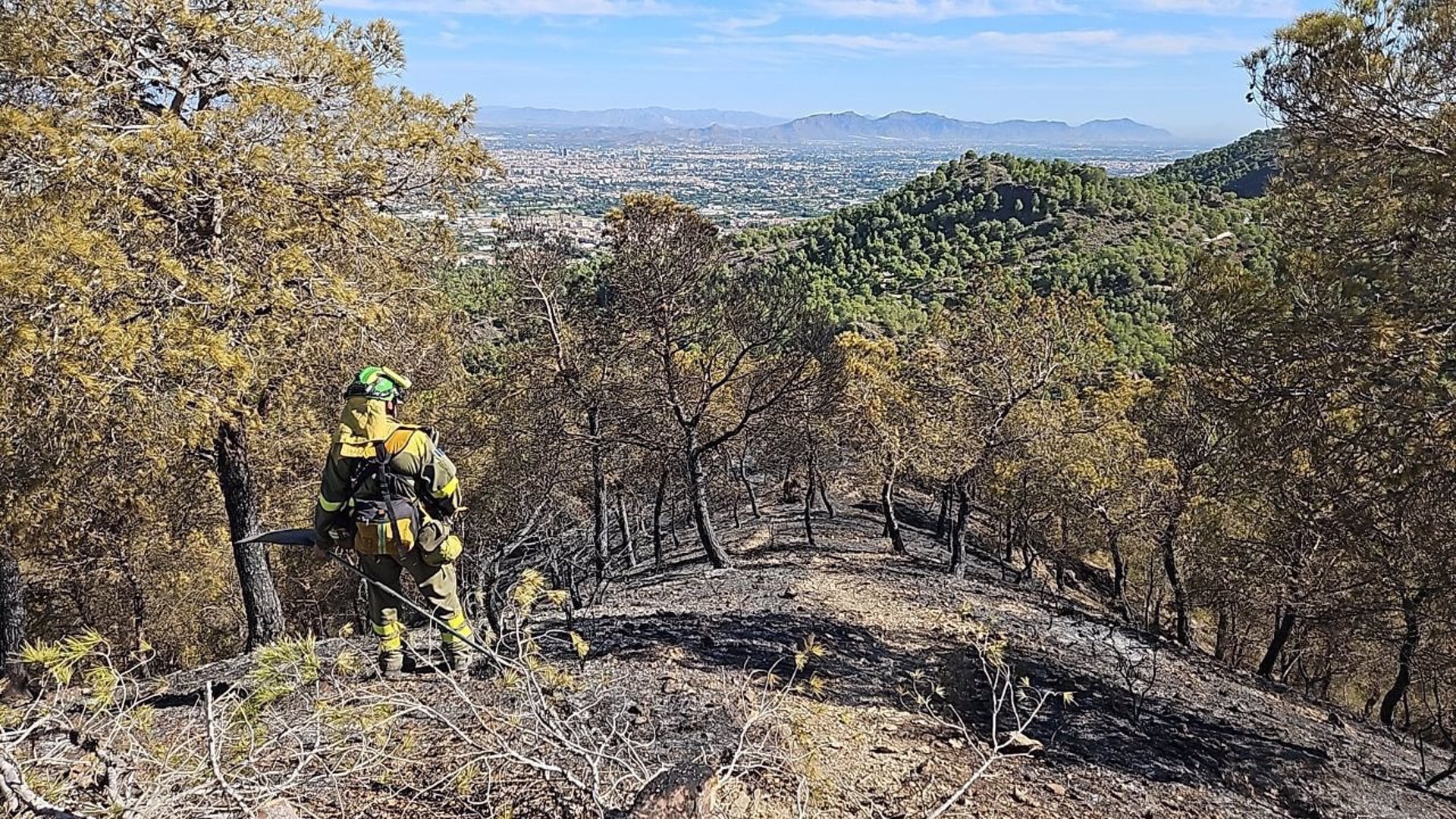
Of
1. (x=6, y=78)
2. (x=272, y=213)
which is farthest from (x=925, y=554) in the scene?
(x=6, y=78)

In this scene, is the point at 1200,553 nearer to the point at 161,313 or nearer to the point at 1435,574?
the point at 1435,574

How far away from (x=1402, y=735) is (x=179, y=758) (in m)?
13.1

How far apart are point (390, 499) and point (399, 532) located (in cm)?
→ 21

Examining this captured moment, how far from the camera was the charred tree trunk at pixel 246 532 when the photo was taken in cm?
779

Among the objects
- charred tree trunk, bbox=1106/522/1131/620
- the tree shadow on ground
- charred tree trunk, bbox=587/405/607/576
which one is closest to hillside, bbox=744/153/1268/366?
charred tree trunk, bbox=1106/522/1131/620

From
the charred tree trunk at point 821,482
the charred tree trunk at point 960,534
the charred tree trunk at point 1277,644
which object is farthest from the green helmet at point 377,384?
the charred tree trunk at point 821,482

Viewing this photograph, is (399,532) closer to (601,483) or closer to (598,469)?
(601,483)

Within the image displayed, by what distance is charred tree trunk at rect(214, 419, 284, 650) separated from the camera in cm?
779

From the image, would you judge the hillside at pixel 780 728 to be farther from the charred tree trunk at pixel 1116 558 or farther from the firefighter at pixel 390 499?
the charred tree trunk at pixel 1116 558

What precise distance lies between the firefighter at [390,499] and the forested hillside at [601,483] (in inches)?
3.6

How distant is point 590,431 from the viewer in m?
15.4

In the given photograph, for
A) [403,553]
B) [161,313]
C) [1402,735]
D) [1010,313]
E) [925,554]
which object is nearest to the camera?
[403,553]

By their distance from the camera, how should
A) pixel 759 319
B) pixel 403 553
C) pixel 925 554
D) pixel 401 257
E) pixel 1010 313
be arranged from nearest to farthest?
1. pixel 403 553
2. pixel 401 257
3. pixel 759 319
4. pixel 1010 313
5. pixel 925 554

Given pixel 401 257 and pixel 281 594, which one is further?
pixel 281 594
